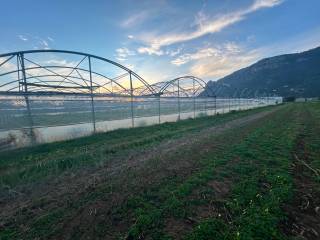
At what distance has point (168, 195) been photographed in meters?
4.91

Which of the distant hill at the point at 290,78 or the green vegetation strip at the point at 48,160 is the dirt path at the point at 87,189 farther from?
the distant hill at the point at 290,78

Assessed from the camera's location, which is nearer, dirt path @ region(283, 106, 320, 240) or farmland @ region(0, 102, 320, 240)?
dirt path @ region(283, 106, 320, 240)

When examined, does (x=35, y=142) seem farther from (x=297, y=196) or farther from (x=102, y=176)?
(x=297, y=196)

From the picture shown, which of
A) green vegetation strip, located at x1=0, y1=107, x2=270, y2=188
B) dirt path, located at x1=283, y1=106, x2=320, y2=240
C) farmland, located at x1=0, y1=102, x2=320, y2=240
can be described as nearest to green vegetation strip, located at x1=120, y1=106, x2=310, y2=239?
farmland, located at x1=0, y1=102, x2=320, y2=240

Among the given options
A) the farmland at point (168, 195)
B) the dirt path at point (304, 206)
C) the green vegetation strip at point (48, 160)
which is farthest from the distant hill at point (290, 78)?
the dirt path at point (304, 206)

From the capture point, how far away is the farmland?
3744 millimetres

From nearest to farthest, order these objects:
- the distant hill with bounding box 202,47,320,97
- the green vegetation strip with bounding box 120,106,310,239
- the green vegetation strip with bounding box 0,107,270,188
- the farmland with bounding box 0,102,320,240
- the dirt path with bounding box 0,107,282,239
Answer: the green vegetation strip with bounding box 120,106,310,239
the farmland with bounding box 0,102,320,240
the dirt path with bounding box 0,107,282,239
the green vegetation strip with bounding box 0,107,270,188
the distant hill with bounding box 202,47,320,97

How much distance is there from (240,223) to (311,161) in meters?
4.56

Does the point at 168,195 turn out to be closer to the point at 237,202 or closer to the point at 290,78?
the point at 237,202

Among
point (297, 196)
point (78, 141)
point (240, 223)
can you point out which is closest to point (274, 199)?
point (297, 196)

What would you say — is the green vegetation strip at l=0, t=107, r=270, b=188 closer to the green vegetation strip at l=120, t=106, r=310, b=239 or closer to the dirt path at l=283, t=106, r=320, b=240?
the green vegetation strip at l=120, t=106, r=310, b=239

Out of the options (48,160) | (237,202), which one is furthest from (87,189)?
(48,160)

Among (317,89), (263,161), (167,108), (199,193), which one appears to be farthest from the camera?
(317,89)

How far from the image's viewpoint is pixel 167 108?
27.1m
